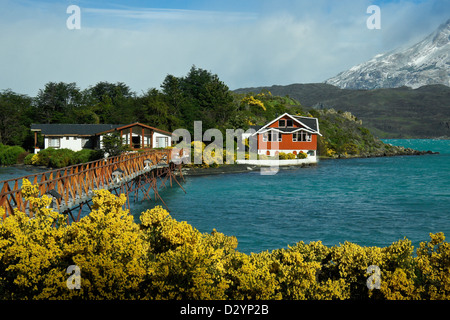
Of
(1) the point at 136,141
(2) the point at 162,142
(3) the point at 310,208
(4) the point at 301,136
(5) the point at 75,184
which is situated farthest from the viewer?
(4) the point at 301,136

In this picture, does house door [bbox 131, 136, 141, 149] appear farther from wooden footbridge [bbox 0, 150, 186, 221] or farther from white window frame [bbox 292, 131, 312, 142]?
wooden footbridge [bbox 0, 150, 186, 221]

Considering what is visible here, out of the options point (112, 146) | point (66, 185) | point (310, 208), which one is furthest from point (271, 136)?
point (66, 185)

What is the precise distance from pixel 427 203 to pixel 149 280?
3267 centimetres

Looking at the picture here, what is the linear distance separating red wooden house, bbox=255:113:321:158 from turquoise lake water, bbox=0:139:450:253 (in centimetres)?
1836

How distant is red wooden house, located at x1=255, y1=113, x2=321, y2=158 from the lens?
72.9m

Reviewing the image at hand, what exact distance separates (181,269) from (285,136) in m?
65.3

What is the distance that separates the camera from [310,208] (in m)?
33.4

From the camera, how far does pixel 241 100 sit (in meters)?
111

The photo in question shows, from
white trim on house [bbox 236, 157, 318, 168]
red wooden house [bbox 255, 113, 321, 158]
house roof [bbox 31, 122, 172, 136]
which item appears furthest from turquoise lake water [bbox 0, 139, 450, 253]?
red wooden house [bbox 255, 113, 321, 158]

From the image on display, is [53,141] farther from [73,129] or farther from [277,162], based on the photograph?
[277,162]

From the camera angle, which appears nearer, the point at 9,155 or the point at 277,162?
the point at 9,155

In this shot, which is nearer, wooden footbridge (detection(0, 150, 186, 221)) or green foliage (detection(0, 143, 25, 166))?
wooden footbridge (detection(0, 150, 186, 221))

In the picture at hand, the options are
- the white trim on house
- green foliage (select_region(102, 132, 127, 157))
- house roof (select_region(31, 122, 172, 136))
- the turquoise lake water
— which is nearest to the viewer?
the turquoise lake water

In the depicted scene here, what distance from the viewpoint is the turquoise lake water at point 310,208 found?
965 inches
